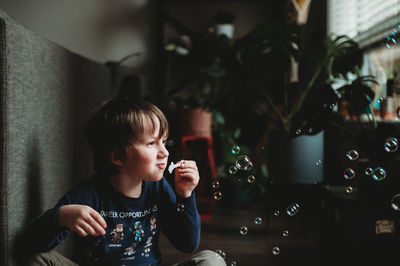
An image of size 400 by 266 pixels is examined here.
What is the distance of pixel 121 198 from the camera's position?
871mm

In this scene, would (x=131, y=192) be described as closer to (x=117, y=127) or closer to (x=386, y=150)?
(x=117, y=127)

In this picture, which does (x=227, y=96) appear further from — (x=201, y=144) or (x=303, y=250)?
(x=303, y=250)

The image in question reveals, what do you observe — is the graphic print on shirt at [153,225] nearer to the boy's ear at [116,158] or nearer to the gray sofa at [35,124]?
the boy's ear at [116,158]

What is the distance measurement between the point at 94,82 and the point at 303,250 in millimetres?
1128

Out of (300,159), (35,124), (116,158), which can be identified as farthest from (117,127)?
(300,159)

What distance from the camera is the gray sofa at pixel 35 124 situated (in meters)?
0.71

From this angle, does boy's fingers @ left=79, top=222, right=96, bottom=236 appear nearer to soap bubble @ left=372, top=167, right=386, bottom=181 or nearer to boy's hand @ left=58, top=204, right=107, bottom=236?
boy's hand @ left=58, top=204, right=107, bottom=236

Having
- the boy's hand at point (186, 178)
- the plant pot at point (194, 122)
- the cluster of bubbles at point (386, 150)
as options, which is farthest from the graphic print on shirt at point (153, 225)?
the plant pot at point (194, 122)

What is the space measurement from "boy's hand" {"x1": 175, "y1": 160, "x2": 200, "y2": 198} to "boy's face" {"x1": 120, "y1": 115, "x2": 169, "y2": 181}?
0.04m

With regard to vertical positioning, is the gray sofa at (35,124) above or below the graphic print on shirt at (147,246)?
above

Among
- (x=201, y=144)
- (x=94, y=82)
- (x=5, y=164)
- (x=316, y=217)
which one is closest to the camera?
(x=5, y=164)

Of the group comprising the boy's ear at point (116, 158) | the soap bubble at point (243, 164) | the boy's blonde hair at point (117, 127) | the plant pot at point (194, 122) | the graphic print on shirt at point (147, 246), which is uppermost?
the plant pot at point (194, 122)

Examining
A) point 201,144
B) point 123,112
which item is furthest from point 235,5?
point 123,112

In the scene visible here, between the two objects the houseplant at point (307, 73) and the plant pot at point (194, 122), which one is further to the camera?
the plant pot at point (194, 122)
